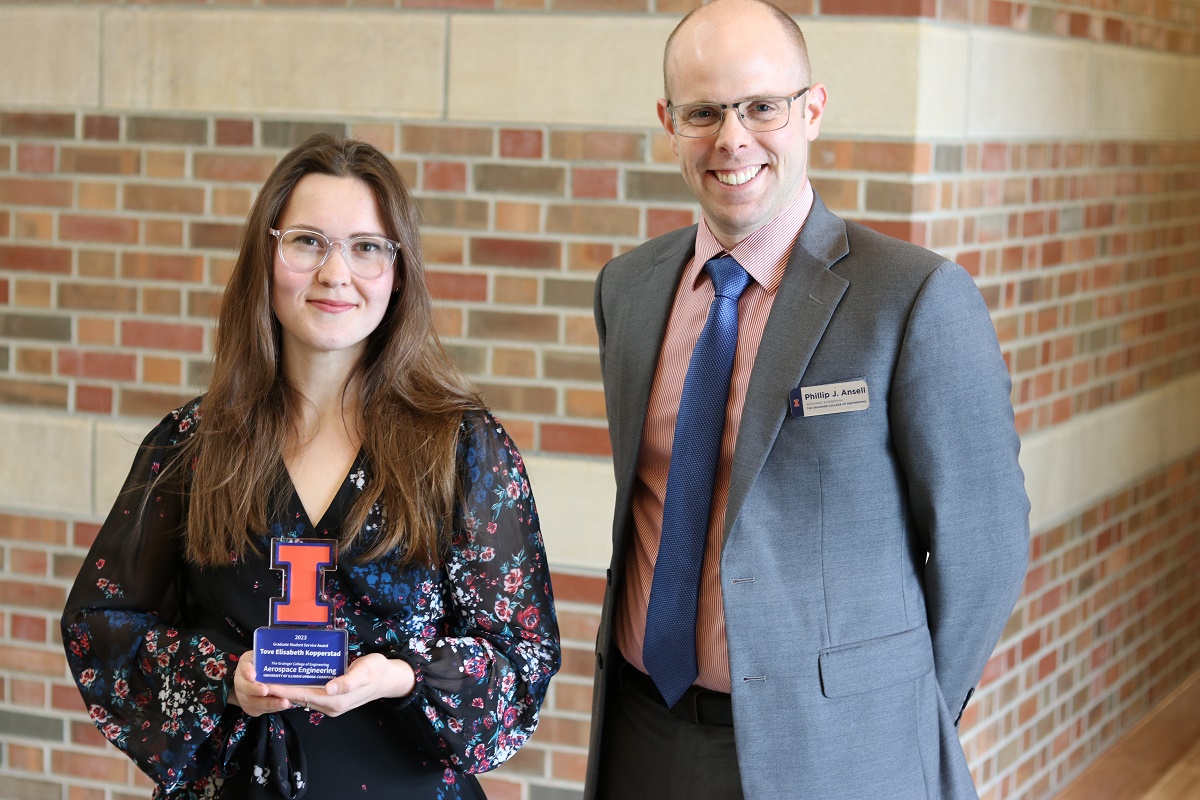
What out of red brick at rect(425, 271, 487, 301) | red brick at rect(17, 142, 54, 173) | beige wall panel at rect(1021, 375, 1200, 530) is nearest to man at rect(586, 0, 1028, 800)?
red brick at rect(425, 271, 487, 301)

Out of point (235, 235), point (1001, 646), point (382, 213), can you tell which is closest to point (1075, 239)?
point (1001, 646)

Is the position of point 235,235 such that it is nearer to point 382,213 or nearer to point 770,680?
point 382,213

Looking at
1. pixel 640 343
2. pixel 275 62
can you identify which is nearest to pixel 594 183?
pixel 275 62

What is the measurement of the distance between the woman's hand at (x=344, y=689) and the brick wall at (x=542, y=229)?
5.09ft

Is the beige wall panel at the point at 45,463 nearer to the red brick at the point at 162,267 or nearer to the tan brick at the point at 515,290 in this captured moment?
the red brick at the point at 162,267

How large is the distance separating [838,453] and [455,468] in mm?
580

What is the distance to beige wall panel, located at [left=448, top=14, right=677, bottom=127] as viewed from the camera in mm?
3326

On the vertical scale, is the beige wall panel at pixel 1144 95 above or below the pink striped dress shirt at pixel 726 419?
above

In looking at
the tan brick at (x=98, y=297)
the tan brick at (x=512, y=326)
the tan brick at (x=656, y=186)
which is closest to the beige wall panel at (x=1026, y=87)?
the tan brick at (x=656, y=186)

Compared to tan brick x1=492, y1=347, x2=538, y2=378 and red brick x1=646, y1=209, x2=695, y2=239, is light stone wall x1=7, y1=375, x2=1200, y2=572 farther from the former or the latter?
red brick x1=646, y1=209, x2=695, y2=239

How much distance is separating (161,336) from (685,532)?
2052 millimetres

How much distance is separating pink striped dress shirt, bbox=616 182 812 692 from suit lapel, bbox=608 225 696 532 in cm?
2

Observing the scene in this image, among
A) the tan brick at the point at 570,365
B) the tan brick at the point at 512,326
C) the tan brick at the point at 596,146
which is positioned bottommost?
the tan brick at the point at 570,365

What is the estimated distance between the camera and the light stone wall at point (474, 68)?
3156 mm
